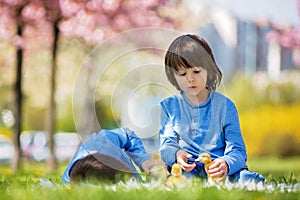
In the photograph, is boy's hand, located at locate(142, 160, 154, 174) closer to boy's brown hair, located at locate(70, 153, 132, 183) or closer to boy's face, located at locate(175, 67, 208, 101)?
boy's brown hair, located at locate(70, 153, 132, 183)

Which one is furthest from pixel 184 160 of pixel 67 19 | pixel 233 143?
pixel 67 19

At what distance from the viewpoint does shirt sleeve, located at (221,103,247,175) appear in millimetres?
3410

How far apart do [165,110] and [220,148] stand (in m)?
0.36

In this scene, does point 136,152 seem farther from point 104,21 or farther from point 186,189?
point 104,21

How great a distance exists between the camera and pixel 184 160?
345cm

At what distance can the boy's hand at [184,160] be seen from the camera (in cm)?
337

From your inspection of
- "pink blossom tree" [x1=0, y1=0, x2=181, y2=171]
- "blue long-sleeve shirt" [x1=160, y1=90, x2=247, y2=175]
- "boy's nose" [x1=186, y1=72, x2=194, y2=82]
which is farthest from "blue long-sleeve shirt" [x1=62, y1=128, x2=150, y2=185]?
"pink blossom tree" [x1=0, y1=0, x2=181, y2=171]

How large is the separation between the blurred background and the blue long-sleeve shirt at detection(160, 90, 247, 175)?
0.11m

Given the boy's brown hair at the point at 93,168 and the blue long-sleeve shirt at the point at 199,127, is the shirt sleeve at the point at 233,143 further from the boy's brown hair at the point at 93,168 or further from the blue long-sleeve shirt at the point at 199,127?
the boy's brown hair at the point at 93,168

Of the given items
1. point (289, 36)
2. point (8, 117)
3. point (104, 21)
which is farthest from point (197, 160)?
point (8, 117)

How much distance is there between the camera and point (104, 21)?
9.85m

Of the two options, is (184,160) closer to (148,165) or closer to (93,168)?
(148,165)

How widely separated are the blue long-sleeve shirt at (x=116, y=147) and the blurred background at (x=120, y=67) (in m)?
0.07

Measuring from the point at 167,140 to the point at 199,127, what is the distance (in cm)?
18
